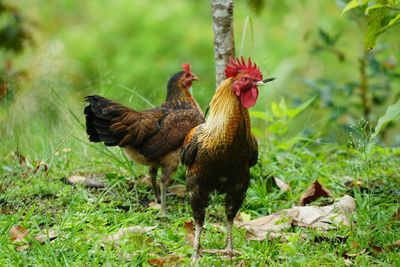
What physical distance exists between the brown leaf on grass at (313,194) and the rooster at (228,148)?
896 mm

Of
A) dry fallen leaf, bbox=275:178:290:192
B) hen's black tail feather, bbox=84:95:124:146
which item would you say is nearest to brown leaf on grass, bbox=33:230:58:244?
hen's black tail feather, bbox=84:95:124:146

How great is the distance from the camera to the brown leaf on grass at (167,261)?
14.1 ft

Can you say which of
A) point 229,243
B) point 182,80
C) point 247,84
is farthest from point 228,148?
point 182,80

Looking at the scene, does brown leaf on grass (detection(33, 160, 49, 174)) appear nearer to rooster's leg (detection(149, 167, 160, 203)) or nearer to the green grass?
the green grass

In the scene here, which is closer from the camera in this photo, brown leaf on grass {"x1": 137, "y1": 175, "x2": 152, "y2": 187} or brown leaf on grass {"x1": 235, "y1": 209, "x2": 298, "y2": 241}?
brown leaf on grass {"x1": 235, "y1": 209, "x2": 298, "y2": 241}

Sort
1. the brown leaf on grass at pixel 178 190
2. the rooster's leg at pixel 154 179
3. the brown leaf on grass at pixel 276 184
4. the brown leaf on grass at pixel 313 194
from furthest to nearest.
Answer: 1. the brown leaf on grass at pixel 178 190
2. the rooster's leg at pixel 154 179
3. the brown leaf on grass at pixel 276 184
4. the brown leaf on grass at pixel 313 194

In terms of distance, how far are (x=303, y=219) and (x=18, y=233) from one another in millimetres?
→ 1994

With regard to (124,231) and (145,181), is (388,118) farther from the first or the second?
(145,181)

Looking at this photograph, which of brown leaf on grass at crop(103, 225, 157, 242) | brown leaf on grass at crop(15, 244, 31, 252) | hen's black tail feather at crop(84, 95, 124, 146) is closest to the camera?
brown leaf on grass at crop(15, 244, 31, 252)

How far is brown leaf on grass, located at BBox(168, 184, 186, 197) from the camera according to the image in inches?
239

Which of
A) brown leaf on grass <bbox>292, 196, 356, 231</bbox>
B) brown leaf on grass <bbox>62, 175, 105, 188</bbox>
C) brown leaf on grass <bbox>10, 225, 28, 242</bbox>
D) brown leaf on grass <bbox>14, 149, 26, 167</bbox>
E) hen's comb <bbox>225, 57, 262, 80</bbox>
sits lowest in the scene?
brown leaf on grass <bbox>292, 196, 356, 231</bbox>

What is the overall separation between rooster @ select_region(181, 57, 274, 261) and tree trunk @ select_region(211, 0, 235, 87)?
3.53ft

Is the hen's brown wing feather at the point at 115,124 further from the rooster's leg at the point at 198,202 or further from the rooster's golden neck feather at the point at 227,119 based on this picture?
the rooster's golden neck feather at the point at 227,119

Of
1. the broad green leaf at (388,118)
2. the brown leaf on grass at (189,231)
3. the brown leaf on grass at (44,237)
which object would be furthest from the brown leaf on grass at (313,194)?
the brown leaf on grass at (44,237)
